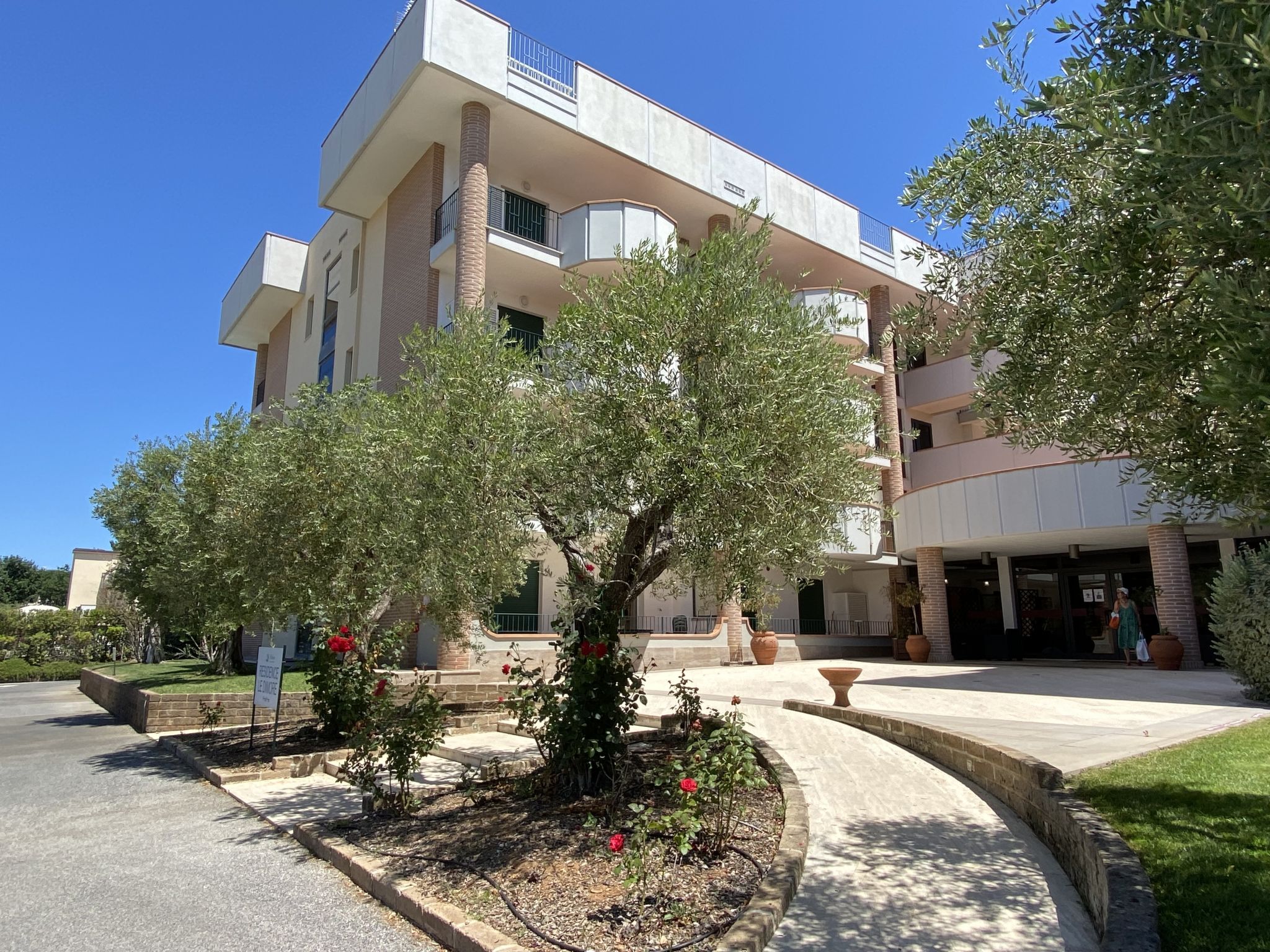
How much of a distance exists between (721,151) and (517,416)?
1838 cm

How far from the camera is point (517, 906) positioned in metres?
4.75

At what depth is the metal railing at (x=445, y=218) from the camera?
62.3ft

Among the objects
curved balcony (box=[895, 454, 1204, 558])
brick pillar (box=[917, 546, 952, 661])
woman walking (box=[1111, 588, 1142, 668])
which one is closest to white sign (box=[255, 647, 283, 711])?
curved balcony (box=[895, 454, 1204, 558])

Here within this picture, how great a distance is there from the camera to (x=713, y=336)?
659 centimetres

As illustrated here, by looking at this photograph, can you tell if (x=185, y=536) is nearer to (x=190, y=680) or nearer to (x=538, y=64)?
(x=190, y=680)

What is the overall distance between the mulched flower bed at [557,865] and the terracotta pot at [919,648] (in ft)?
54.1

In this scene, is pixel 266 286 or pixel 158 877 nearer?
pixel 158 877

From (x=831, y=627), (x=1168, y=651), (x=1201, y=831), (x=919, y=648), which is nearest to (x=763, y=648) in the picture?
(x=919, y=648)

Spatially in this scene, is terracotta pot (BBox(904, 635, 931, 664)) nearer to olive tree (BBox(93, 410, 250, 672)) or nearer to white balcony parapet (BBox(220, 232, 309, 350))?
olive tree (BBox(93, 410, 250, 672))

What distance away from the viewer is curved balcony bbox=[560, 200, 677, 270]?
62.9 ft

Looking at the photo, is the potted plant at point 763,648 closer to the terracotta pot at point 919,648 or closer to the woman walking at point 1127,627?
the terracotta pot at point 919,648

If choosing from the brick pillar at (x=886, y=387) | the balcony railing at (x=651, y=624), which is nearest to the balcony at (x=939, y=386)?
the brick pillar at (x=886, y=387)

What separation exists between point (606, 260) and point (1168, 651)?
14.9 metres

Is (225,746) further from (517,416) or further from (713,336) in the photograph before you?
(713,336)
